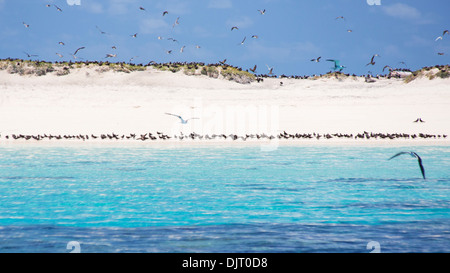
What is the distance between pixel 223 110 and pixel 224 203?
2244 centimetres

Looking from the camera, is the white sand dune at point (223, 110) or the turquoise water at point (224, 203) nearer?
the turquoise water at point (224, 203)

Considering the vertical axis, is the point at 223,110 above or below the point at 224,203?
above

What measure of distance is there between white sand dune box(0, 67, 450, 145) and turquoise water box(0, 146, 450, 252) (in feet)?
26.9

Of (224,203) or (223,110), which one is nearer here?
(224,203)

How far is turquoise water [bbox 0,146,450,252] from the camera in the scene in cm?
815

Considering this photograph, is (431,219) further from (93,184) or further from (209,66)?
(209,66)

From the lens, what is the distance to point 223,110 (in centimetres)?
3356

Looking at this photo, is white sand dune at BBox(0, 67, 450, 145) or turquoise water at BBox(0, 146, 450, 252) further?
white sand dune at BBox(0, 67, 450, 145)

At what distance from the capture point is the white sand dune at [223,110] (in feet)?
92.8

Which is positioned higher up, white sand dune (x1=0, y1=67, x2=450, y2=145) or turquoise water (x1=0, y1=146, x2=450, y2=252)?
white sand dune (x1=0, y1=67, x2=450, y2=145)

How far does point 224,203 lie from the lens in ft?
37.2

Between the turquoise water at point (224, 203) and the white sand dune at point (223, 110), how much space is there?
819 centimetres

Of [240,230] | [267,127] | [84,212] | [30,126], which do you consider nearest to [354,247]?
[240,230]

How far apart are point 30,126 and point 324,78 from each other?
3624 centimetres
